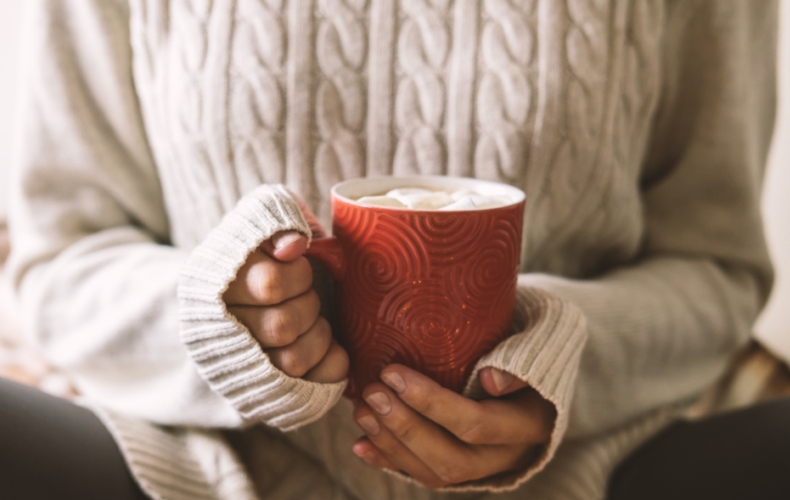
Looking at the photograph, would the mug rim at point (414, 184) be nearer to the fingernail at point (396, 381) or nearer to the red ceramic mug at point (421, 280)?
the red ceramic mug at point (421, 280)

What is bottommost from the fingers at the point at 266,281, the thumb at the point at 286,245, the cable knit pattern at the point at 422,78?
the fingers at the point at 266,281

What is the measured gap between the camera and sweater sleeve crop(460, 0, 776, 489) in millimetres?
629

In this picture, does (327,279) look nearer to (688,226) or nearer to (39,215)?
(39,215)

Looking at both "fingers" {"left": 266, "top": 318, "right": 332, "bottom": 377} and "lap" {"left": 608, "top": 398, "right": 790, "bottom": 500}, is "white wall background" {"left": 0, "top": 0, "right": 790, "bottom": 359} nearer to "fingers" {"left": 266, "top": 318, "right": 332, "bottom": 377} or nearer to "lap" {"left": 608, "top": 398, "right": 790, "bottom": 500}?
"lap" {"left": 608, "top": 398, "right": 790, "bottom": 500}

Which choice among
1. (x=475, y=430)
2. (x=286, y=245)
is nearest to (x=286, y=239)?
(x=286, y=245)

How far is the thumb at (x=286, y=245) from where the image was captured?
368 millimetres

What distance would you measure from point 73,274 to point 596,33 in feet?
2.11

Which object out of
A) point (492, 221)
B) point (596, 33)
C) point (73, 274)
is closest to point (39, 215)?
point (73, 274)

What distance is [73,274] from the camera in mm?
626

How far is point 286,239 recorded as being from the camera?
370mm

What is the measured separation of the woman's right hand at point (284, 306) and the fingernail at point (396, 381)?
0.04 m

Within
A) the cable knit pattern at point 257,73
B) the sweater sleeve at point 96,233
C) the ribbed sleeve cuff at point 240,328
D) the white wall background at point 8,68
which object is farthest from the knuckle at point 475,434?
the white wall background at point 8,68

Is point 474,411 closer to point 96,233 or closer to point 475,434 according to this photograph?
point 475,434

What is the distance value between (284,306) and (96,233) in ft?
1.41
